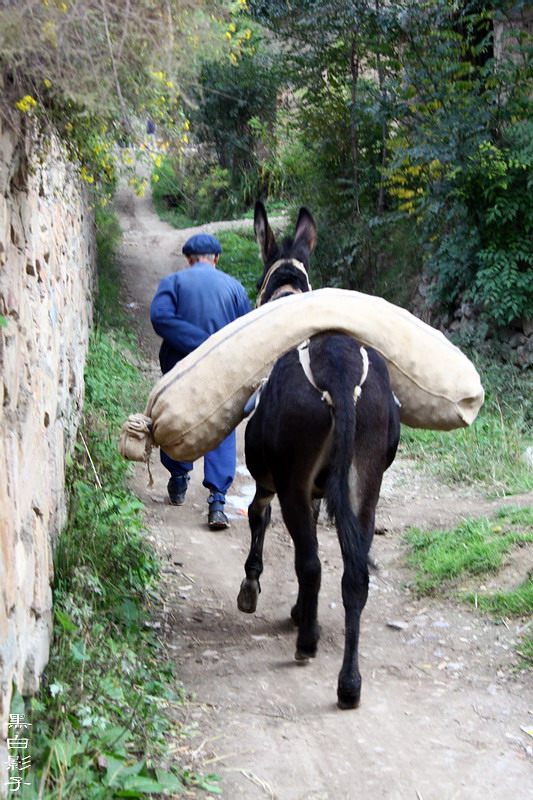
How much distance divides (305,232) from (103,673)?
3.21 m

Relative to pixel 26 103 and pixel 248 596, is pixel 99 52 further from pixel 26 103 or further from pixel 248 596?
pixel 248 596

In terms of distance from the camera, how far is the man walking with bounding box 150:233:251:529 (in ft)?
21.8

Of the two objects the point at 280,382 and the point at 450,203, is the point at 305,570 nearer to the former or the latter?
the point at 280,382

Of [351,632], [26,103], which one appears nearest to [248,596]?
[351,632]

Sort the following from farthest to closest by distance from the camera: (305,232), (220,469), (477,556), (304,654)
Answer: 1. (220,469)
2. (305,232)
3. (477,556)
4. (304,654)

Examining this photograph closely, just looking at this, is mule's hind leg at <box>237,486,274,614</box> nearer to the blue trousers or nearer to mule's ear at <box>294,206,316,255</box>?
the blue trousers

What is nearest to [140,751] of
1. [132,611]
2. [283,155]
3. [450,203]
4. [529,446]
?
[132,611]

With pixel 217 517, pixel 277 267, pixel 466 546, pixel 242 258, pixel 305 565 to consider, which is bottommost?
pixel 217 517

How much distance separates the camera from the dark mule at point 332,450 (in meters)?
3.90

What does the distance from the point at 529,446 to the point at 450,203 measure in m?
3.70

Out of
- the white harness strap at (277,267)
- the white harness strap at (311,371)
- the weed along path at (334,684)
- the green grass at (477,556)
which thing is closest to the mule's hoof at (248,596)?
the weed along path at (334,684)

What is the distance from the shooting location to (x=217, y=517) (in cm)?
668

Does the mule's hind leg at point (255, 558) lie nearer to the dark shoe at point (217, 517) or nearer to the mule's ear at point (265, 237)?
the dark shoe at point (217, 517)

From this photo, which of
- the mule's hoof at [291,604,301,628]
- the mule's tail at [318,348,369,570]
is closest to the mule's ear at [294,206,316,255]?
the mule's tail at [318,348,369,570]
